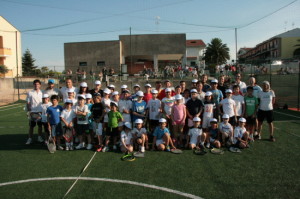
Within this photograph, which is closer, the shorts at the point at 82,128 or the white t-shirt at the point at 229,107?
the shorts at the point at 82,128

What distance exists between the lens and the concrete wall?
102 ft

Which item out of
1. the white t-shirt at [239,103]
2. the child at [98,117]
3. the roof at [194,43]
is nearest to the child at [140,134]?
the child at [98,117]

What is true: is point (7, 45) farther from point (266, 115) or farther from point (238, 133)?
point (266, 115)

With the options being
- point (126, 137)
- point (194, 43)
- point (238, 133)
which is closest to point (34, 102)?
point (126, 137)

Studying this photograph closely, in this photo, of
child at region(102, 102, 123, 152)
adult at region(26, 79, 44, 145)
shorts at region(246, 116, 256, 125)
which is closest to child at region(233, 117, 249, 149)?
shorts at region(246, 116, 256, 125)

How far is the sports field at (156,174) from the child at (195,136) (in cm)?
34

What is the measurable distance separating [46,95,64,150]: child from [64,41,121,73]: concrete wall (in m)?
24.6

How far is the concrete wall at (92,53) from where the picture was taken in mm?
30953

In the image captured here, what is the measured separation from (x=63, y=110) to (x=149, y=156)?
2977 mm

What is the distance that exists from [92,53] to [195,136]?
90.1 feet

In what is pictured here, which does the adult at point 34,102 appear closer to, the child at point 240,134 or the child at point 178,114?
the child at point 178,114

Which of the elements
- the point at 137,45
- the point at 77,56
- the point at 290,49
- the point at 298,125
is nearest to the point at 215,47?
the point at 290,49

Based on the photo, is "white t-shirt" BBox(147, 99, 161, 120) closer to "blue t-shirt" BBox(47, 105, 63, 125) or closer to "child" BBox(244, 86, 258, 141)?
"blue t-shirt" BBox(47, 105, 63, 125)

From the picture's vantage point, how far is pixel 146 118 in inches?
283
